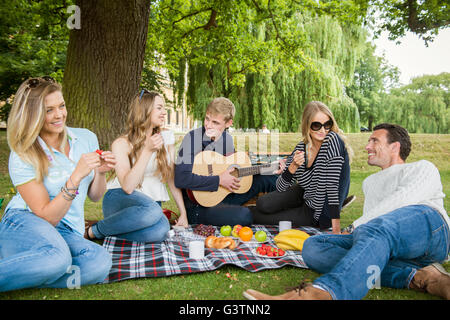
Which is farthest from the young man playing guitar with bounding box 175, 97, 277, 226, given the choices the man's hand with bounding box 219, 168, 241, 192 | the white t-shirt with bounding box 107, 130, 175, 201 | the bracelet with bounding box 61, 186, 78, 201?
the bracelet with bounding box 61, 186, 78, 201

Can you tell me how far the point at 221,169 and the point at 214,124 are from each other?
61cm

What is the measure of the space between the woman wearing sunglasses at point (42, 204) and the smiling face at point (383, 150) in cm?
209

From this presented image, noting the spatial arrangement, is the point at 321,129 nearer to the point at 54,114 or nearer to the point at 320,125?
the point at 320,125

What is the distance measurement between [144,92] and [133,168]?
83 centimetres

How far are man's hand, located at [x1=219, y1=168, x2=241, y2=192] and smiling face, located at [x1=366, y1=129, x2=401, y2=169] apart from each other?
187 centimetres

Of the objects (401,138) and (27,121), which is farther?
(401,138)

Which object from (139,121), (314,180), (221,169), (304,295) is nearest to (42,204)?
(139,121)

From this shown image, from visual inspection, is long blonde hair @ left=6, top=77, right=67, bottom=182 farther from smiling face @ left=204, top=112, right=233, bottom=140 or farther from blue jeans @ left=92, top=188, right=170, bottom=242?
smiling face @ left=204, top=112, right=233, bottom=140

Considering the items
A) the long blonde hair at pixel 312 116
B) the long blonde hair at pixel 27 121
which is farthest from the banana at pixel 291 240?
the long blonde hair at pixel 27 121

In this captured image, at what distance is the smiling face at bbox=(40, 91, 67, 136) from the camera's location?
2.54 meters

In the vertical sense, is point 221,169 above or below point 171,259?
above

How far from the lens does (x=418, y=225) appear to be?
2.34 m

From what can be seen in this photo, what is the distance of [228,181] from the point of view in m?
4.39

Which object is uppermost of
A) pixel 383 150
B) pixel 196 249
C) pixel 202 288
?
pixel 383 150
